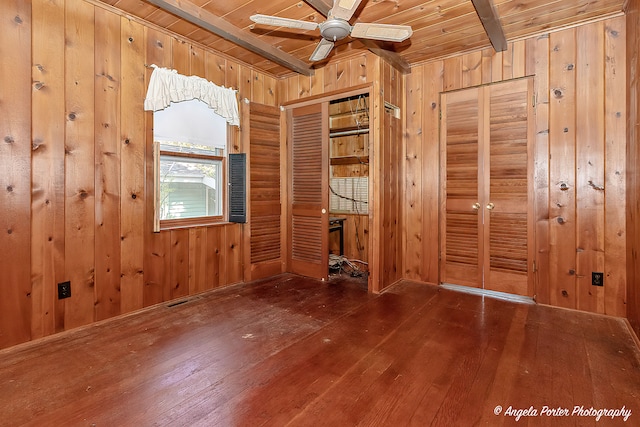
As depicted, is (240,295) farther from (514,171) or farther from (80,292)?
(514,171)

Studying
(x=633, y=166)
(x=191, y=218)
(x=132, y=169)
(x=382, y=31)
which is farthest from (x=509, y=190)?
(x=132, y=169)

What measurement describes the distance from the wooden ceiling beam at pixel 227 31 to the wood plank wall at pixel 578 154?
2.06 metres

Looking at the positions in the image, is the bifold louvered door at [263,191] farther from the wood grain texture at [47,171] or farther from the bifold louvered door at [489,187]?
the bifold louvered door at [489,187]

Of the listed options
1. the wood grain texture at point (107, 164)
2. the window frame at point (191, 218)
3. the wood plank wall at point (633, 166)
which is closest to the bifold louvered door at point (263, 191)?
the window frame at point (191, 218)

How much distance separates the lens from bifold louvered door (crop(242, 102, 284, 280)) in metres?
3.95

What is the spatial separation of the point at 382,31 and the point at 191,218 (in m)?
2.60

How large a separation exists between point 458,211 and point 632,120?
63.6 inches

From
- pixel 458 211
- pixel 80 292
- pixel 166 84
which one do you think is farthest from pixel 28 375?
pixel 458 211

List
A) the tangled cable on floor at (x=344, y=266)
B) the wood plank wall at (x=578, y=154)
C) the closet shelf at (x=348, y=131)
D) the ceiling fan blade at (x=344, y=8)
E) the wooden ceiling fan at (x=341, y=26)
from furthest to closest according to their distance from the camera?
the closet shelf at (x=348, y=131) < the tangled cable on floor at (x=344, y=266) < the wood plank wall at (x=578, y=154) < the wooden ceiling fan at (x=341, y=26) < the ceiling fan blade at (x=344, y=8)

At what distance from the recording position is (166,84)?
3.06 m

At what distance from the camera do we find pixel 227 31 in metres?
2.93

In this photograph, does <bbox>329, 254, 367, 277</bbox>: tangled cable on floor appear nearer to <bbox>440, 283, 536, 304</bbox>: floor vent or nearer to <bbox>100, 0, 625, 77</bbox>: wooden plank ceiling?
<bbox>440, 283, 536, 304</bbox>: floor vent

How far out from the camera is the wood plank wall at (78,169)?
89.3 inches

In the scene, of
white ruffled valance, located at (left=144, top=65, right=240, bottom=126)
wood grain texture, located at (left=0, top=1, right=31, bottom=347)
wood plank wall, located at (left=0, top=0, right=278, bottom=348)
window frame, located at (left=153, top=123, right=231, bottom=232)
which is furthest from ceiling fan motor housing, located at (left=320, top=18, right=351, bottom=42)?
wood grain texture, located at (left=0, top=1, right=31, bottom=347)
